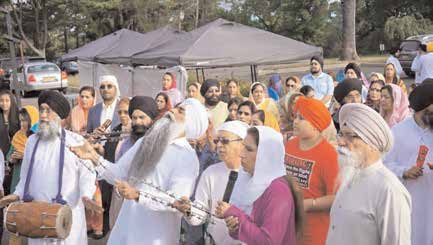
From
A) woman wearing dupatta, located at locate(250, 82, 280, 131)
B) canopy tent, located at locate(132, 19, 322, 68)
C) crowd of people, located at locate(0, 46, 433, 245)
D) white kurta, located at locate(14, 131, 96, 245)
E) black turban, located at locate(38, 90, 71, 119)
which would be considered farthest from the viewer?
canopy tent, located at locate(132, 19, 322, 68)

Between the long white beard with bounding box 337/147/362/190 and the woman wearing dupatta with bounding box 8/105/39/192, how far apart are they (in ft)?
14.1

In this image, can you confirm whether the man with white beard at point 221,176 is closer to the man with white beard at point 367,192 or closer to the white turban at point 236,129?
the white turban at point 236,129

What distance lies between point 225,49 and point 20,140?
6.66 meters

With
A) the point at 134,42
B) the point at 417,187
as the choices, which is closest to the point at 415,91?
the point at 417,187

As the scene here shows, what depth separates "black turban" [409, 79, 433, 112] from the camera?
4352 mm

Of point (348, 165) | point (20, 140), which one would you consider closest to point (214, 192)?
point (348, 165)

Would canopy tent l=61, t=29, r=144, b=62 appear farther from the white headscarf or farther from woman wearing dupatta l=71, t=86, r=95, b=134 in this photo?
the white headscarf

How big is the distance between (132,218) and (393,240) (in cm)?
182

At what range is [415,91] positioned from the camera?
4.45 meters

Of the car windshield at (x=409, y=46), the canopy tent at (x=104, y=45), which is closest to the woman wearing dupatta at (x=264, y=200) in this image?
the canopy tent at (x=104, y=45)

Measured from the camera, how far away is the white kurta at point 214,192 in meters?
3.95

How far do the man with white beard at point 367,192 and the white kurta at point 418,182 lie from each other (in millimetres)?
1271

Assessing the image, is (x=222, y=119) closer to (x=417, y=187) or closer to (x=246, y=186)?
(x=417, y=187)

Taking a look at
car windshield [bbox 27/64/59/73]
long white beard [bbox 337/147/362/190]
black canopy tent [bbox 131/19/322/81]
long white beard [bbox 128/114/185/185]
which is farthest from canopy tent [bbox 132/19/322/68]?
car windshield [bbox 27/64/59/73]
